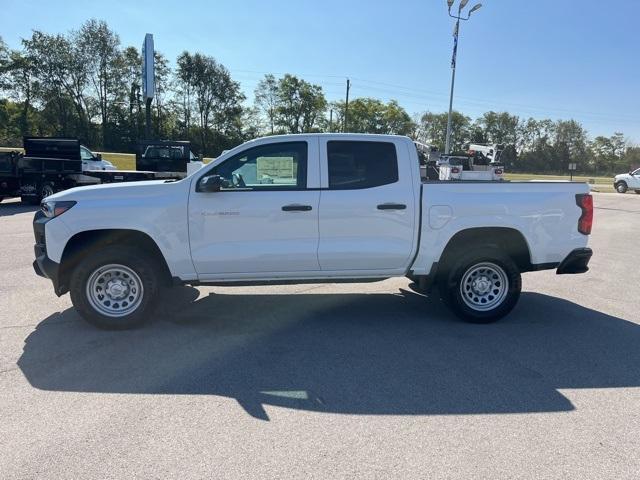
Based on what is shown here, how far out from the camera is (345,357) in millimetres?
4547

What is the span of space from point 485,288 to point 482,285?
0.17 ft

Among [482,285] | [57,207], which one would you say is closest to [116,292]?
[57,207]

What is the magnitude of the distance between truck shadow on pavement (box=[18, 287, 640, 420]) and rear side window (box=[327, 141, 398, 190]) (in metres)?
1.59

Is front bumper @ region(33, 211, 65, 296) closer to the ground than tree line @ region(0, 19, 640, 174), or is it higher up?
closer to the ground

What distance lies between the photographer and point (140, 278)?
5.08m

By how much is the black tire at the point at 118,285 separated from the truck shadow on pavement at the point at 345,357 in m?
0.16

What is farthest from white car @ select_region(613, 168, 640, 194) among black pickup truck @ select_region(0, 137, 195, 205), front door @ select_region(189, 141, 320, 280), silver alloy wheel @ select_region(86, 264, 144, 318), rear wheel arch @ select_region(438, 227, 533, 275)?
silver alloy wheel @ select_region(86, 264, 144, 318)

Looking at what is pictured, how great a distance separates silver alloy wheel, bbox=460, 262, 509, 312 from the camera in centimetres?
556

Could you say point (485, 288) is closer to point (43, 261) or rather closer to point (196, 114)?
point (43, 261)

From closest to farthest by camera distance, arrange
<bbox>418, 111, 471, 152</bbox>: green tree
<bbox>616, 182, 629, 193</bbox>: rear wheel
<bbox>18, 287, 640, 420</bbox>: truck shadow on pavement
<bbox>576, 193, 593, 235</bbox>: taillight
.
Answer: <bbox>18, 287, 640, 420</bbox>: truck shadow on pavement
<bbox>576, 193, 593, 235</bbox>: taillight
<bbox>616, 182, 629, 193</bbox>: rear wheel
<bbox>418, 111, 471, 152</bbox>: green tree

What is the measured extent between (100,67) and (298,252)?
244 feet

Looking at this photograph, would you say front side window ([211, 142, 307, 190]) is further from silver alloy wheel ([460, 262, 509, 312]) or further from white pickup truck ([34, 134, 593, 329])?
silver alloy wheel ([460, 262, 509, 312])

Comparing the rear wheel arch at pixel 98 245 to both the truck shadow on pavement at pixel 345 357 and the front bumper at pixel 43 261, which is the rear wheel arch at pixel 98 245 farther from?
the truck shadow on pavement at pixel 345 357

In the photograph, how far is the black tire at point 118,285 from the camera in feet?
16.4
